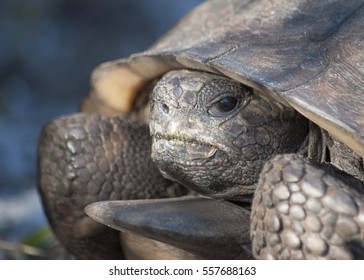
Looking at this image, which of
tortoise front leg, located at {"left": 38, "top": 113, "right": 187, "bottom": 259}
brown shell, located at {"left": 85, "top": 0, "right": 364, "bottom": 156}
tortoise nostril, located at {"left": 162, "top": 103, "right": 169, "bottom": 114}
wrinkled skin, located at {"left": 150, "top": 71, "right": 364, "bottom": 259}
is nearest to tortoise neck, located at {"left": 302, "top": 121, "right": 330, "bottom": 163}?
wrinkled skin, located at {"left": 150, "top": 71, "right": 364, "bottom": 259}

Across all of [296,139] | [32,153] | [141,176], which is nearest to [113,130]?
[141,176]

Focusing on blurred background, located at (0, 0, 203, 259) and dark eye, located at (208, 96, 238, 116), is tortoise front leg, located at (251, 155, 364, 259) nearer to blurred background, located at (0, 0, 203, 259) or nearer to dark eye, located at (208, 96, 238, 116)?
dark eye, located at (208, 96, 238, 116)

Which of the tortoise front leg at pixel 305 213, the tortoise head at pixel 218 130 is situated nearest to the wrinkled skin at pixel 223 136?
the tortoise head at pixel 218 130

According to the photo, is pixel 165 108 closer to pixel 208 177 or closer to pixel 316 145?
pixel 208 177

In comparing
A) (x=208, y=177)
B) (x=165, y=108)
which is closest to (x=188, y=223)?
(x=208, y=177)

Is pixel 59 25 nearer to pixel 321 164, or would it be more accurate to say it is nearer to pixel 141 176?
pixel 141 176

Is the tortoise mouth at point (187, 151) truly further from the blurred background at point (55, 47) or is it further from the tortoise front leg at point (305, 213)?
the blurred background at point (55, 47)

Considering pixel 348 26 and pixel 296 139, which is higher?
pixel 348 26
